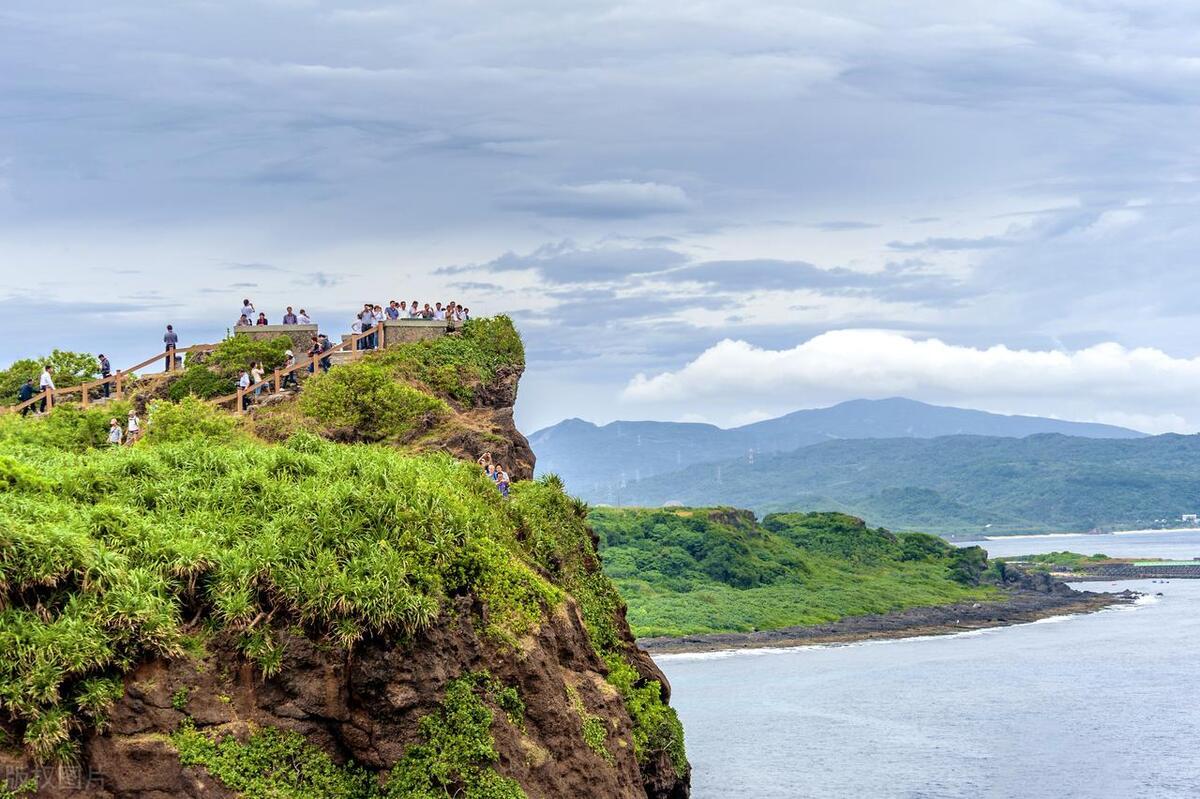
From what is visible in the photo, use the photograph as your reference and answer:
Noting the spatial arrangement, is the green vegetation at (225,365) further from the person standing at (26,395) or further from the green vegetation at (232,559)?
the green vegetation at (232,559)

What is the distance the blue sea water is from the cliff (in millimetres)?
27275

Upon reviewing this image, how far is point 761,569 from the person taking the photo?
120875 mm

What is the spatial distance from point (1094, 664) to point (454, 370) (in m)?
55.5

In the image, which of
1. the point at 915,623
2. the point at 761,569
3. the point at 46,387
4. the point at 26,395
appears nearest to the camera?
the point at 46,387

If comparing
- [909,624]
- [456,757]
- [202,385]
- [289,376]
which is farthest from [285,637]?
[909,624]

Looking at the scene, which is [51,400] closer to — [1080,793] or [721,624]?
[1080,793]

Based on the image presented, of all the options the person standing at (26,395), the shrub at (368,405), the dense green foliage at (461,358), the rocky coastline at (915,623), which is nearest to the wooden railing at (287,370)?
the dense green foliage at (461,358)

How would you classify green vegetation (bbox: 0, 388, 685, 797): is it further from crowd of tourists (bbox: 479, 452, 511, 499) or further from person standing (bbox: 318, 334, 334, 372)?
person standing (bbox: 318, 334, 334, 372)

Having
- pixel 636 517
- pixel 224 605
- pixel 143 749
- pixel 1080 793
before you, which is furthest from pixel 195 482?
pixel 636 517

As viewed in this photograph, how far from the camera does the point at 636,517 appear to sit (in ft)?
433

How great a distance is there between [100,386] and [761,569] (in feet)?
270

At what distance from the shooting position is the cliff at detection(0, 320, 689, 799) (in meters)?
19.8

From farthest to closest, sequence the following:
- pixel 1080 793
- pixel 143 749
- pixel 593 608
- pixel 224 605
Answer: pixel 1080 793 < pixel 593 608 < pixel 224 605 < pixel 143 749

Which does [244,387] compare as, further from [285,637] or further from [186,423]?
[285,637]
